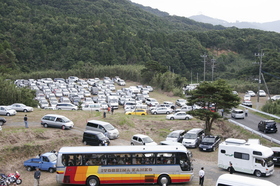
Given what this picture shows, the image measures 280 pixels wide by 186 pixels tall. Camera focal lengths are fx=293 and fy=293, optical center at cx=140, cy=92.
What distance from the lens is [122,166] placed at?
18.3 m

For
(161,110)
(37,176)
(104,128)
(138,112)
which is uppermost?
(104,128)

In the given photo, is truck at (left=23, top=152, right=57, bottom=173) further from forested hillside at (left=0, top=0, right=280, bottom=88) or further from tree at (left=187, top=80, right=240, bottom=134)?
forested hillside at (left=0, top=0, right=280, bottom=88)

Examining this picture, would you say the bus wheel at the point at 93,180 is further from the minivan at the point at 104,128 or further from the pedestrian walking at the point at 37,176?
the minivan at the point at 104,128

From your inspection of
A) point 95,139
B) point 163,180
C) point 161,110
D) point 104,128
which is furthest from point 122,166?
point 161,110

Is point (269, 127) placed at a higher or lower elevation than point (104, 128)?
lower

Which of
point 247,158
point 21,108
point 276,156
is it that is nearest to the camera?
point 247,158

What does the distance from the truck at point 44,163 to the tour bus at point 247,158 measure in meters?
12.3

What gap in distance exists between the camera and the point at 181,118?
134 ft

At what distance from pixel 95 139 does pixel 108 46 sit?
311ft

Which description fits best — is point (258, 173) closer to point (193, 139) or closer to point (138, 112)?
point (193, 139)

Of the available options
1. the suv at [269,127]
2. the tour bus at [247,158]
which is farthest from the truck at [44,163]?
the suv at [269,127]

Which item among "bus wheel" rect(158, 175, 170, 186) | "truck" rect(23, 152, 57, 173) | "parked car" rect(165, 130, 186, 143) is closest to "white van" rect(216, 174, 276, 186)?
"bus wheel" rect(158, 175, 170, 186)

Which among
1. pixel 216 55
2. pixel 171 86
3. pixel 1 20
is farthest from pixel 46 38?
pixel 216 55

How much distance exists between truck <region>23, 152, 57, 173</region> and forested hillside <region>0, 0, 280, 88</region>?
75.3 m
